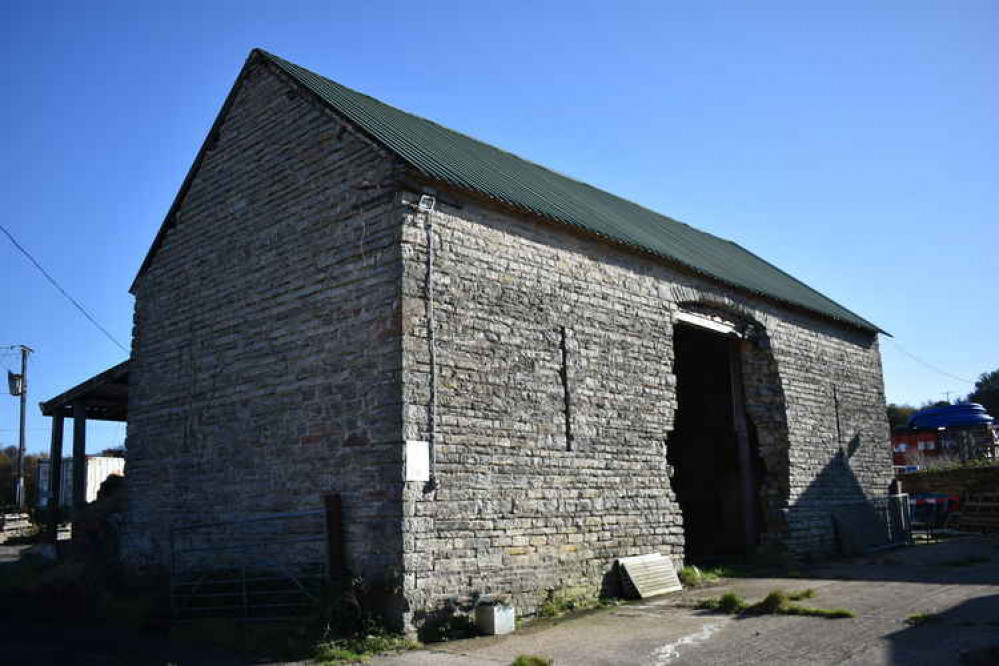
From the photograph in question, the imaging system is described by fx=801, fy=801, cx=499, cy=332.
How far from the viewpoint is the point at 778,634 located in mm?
8555

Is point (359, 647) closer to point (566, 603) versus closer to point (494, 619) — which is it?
point (494, 619)

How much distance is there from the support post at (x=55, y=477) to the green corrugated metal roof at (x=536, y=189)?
9898mm

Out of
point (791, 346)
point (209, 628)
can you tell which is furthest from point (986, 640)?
point (791, 346)

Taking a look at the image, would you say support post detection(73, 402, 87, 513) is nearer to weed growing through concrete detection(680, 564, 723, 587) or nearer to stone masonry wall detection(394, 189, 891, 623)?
stone masonry wall detection(394, 189, 891, 623)

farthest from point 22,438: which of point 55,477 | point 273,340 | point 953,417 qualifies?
point 953,417

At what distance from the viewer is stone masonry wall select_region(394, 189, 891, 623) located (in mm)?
9930

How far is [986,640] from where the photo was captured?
299 inches

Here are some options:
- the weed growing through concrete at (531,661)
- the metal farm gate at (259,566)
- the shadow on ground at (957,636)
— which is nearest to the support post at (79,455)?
the metal farm gate at (259,566)

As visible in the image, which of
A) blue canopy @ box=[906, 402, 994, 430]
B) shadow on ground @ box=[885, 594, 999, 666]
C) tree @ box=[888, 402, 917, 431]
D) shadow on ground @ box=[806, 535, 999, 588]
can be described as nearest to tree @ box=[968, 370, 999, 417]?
tree @ box=[888, 402, 917, 431]

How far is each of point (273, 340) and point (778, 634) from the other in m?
7.73

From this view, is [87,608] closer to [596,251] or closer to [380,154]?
[380,154]

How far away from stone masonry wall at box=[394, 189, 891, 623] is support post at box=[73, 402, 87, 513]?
10320 mm

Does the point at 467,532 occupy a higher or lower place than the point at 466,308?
lower

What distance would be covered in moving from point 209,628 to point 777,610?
7.10 metres
